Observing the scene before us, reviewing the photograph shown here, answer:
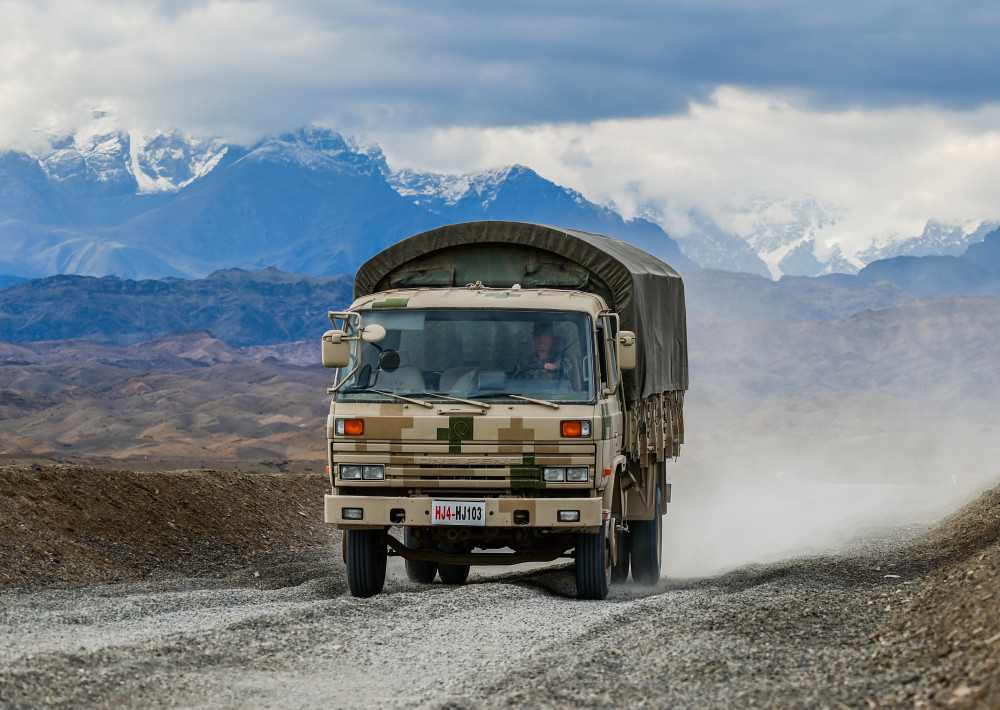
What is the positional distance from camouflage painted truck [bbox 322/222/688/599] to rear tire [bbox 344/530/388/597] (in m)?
0.01

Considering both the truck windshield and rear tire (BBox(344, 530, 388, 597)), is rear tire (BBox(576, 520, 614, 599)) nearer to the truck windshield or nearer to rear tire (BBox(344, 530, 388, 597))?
the truck windshield

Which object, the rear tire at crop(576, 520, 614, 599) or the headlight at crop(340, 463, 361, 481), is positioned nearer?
the headlight at crop(340, 463, 361, 481)

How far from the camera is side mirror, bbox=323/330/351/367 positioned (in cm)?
1083

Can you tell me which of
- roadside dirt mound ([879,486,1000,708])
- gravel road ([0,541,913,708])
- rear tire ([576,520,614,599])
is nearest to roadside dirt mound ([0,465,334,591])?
gravel road ([0,541,913,708])

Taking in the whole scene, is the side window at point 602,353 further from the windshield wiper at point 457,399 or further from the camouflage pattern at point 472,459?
the windshield wiper at point 457,399

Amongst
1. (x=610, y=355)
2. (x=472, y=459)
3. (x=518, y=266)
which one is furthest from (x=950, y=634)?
(x=518, y=266)

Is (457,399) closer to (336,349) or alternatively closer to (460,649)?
(336,349)

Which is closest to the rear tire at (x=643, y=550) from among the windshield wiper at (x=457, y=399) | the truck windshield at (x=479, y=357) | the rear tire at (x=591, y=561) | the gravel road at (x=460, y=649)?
the gravel road at (x=460, y=649)

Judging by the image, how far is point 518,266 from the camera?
12.3 metres

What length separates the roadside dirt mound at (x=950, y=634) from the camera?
253 inches

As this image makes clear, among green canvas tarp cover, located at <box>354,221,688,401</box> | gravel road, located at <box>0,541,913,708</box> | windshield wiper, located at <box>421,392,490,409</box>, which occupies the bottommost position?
gravel road, located at <box>0,541,913,708</box>

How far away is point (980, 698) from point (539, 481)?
500 centimetres

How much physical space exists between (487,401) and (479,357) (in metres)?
0.48

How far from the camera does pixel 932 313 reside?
11756 cm
